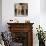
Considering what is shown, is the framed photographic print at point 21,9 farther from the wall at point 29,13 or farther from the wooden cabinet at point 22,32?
the wooden cabinet at point 22,32

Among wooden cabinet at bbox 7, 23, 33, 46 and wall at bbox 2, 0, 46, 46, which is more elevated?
wall at bbox 2, 0, 46, 46

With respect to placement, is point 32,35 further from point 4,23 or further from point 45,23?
point 4,23

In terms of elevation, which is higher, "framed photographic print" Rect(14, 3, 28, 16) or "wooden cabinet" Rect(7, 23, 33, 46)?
"framed photographic print" Rect(14, 3, 28, 16)

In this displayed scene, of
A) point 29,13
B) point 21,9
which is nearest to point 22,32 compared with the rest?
point 29,13

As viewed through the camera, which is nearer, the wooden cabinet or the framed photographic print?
the wooden cabinet

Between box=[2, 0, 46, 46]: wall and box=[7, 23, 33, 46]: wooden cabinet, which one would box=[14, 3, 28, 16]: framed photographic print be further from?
box=[7, 23, 33, 46]: wooden cabinet

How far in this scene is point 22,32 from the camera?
17.9ft

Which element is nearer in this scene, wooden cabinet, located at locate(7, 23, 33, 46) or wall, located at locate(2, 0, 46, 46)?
wooden cabinet, located at locate(7, 23, 33, 46)

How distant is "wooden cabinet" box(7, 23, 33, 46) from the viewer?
17.7 ft

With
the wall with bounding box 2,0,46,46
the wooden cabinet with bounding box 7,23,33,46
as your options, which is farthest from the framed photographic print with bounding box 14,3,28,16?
the wooden cabinet with bounding box 7,23,33,46

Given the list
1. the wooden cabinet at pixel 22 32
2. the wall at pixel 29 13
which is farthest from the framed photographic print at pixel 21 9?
the wooden cabinet at pixel 22 32

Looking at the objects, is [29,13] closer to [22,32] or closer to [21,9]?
[21,9]

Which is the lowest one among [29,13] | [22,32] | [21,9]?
[22,32]

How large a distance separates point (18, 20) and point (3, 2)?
0.92 metres
